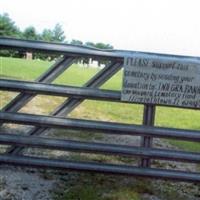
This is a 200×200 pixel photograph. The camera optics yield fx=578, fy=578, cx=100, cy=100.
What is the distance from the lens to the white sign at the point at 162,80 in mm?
4996

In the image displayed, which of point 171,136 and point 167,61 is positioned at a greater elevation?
point 167,61

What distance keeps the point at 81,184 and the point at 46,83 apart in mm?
977

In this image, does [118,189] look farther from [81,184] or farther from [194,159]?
[194,159]

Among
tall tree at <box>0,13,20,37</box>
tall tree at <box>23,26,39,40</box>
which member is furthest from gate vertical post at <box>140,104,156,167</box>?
tall tree at <box>23,26,39,40</box>

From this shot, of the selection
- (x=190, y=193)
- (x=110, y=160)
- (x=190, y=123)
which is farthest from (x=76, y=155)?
(x=190, y=123)

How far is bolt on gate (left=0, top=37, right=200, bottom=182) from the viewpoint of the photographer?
5047mm

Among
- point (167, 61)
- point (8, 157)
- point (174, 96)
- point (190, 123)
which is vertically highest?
point (167, 61)

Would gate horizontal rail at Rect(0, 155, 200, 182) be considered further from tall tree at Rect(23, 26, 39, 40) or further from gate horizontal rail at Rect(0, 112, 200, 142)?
tall tree at Rect(23, 26, 39, 40)

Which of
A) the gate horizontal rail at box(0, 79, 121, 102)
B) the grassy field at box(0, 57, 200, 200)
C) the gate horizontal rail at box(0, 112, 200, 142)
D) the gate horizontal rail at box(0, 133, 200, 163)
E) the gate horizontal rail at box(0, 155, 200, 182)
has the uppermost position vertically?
the gate horizontal rail at box(0, 79, 121, 102)

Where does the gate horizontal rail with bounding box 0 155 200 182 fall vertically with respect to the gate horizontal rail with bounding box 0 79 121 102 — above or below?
below

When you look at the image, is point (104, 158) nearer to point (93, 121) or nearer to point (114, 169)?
point (114, 169)

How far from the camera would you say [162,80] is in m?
5.01

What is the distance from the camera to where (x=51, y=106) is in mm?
9969

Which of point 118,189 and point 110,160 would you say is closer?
point 118,189
